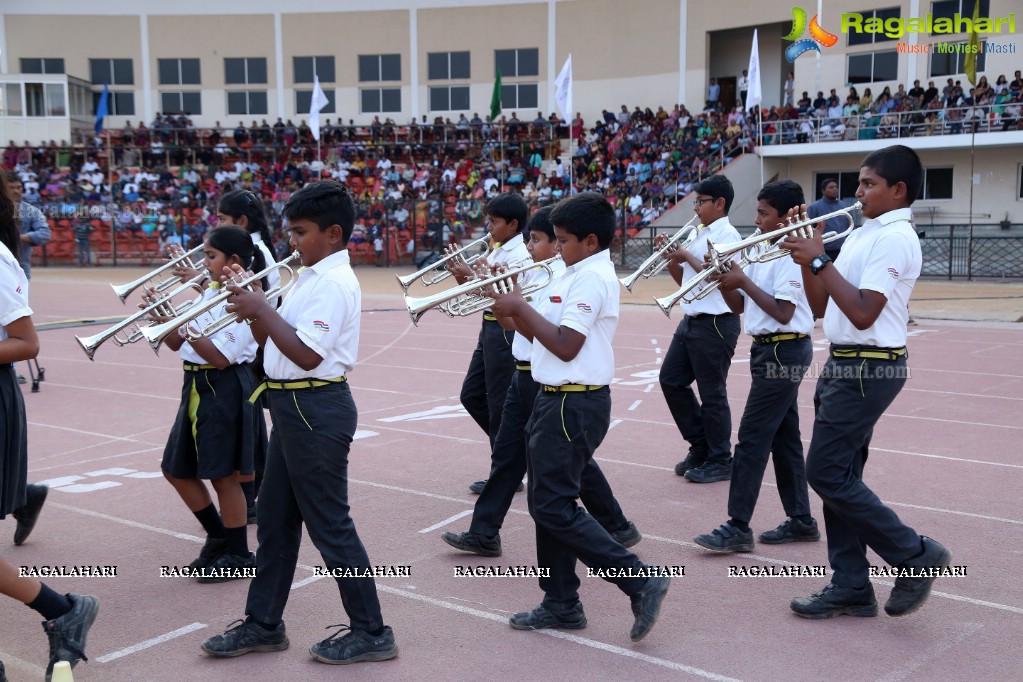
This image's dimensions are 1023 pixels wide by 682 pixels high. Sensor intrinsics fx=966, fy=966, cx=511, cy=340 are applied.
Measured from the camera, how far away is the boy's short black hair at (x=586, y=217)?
13.8ft

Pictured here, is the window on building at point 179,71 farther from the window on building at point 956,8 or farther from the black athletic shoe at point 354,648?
the black athletic shoe at point 354,648

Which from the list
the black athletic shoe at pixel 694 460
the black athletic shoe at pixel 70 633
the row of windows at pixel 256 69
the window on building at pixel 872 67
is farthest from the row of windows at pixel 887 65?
the black athletic shoe at pixel 70 633

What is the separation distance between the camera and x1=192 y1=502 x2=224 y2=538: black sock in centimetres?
493

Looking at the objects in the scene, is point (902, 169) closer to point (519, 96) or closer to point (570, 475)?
point (570, 475)

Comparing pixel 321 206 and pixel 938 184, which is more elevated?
pixel 938 184

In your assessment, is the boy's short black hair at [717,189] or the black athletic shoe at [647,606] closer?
the black athletic shoe at [647,606]

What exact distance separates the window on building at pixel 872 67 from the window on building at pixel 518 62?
38.6ft

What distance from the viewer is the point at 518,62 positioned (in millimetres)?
37531

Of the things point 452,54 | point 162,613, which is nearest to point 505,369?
point 162,613

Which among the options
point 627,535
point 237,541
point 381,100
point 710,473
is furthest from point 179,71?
point 627,535

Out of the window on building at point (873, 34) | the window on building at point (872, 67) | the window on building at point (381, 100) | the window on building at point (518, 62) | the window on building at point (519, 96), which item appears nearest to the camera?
the window on building at point (873, 34)

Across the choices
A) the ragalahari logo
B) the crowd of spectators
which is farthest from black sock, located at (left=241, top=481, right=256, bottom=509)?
the ragalahari logo

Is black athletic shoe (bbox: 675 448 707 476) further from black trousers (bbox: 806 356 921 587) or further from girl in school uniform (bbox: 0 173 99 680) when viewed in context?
girl in school uniform (bbox: 0 173 99 680)

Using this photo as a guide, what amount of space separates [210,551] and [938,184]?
28170 mm
